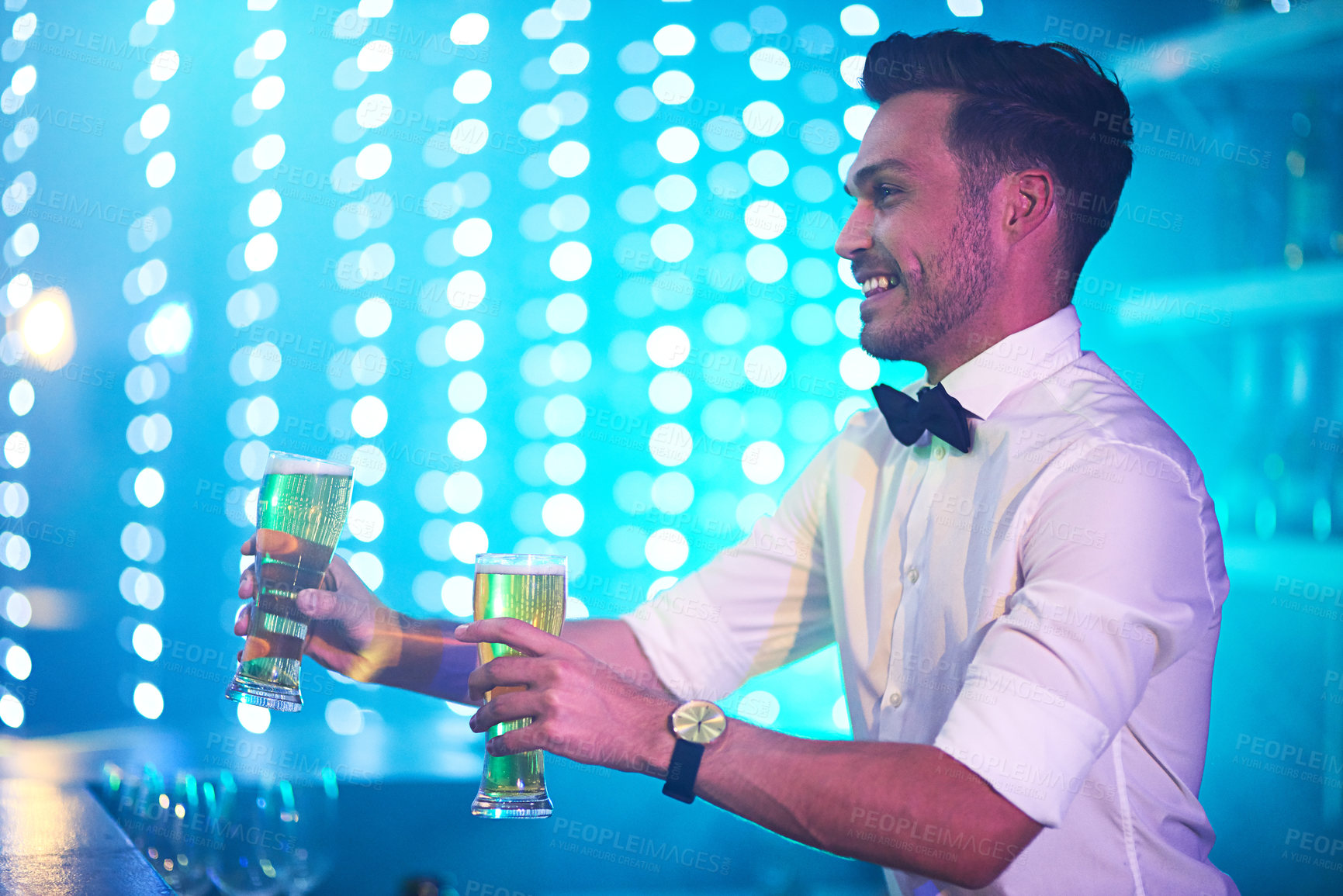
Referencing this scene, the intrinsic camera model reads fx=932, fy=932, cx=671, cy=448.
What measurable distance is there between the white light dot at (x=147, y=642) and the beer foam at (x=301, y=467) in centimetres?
155

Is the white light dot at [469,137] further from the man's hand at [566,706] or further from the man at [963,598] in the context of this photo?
the man's hand at [566,706]

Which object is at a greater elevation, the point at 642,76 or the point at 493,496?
the point at 642,76

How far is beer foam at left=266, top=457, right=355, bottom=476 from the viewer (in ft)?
3.66

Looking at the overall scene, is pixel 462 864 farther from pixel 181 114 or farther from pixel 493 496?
pixel 181 114

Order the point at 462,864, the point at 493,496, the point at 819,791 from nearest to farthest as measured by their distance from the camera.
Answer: the point at 819,791, the point at 462,864, the point at 493,496

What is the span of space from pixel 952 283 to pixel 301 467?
96cm

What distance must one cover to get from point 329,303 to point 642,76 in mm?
990

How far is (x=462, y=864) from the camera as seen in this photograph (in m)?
1.71

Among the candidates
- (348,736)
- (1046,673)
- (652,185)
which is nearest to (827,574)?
(1046,673)

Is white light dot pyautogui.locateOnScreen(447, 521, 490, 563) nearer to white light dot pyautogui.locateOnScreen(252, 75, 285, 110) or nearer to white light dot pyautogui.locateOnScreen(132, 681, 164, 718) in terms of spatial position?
white light dot pyautogui.locateOnScreen(132, 681, 164, 718)

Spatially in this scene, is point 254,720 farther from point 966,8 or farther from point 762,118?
point 966,8

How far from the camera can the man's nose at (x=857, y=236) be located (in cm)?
145

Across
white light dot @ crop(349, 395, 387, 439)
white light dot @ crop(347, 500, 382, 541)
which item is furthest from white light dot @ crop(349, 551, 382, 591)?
white light dot @ crop(349, 395, 387, 439)

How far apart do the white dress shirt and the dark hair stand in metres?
0.21
